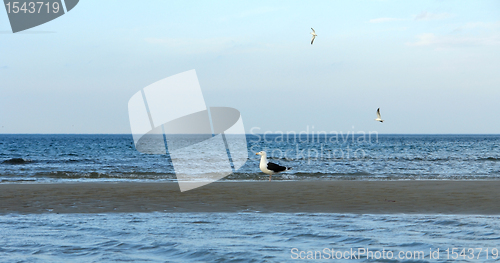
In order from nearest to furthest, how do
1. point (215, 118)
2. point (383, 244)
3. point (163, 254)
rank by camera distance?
1. point (163, 254)
2. point (383, 244)
3. point (215, 118)

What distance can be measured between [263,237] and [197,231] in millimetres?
1309

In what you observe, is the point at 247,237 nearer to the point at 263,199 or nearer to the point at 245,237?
the point at 245,237

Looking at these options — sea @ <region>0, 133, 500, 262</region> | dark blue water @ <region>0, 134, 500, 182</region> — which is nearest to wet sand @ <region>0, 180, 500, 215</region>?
sea @ <region>0, 133, 500, 262</region>

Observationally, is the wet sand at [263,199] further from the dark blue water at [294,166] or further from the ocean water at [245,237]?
the dark blue water at [294,166]

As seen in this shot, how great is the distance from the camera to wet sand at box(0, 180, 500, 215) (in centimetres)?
1045

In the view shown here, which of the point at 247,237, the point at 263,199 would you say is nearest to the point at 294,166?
the point at 263,199

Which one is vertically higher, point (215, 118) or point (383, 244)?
point (215, 118)

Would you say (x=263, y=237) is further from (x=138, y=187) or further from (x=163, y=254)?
(x=138, y=187)

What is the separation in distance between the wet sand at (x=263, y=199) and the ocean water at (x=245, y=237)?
1080 millimetres

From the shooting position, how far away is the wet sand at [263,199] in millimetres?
10453

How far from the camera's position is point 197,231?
302 inches

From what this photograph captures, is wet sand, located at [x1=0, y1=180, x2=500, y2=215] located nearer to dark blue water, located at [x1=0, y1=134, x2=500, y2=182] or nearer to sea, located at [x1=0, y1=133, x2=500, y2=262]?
sea, located at [x1=0, y1=133, x2=500, y2=262]

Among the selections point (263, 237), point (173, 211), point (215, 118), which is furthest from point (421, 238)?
point (215, 118)

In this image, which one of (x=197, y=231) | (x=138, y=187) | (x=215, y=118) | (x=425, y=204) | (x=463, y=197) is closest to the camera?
(x=197, y=231)
